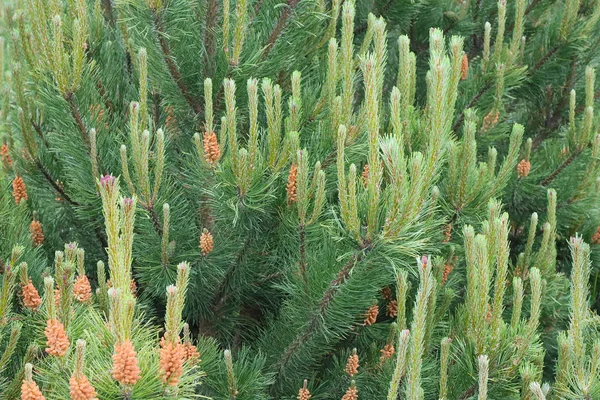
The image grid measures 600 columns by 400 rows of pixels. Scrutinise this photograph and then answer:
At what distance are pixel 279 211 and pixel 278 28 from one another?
63 centimetres

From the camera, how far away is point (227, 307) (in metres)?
2.43

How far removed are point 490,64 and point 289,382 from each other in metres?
1.51

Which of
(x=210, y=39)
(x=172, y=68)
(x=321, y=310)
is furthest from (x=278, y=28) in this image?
(x=321, y=310)

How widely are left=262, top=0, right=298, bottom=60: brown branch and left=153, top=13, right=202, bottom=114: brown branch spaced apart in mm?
289

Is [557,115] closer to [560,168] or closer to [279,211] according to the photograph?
[560,168]

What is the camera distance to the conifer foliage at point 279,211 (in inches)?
62.0

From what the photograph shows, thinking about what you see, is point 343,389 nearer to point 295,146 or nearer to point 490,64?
point 295,146

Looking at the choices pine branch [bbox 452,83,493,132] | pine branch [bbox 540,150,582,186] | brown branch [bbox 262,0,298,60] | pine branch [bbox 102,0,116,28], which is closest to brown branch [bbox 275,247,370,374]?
brown branch [bbox 262,0,298,60]

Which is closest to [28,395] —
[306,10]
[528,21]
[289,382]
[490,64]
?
[289,382]

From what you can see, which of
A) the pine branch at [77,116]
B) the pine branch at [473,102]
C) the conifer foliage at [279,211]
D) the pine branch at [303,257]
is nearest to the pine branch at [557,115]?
the conifer foliage at [279,211]

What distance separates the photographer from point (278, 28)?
2213 mm

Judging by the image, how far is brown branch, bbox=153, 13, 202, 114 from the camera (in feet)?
6.72

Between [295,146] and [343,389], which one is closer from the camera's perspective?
[295,146]

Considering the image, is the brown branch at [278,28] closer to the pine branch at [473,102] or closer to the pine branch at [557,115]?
the pine branch at [473,102]
